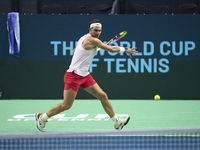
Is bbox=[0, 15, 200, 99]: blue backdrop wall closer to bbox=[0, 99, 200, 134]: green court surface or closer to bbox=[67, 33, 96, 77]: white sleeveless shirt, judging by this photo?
bbox=[0, 99, 200, 134]: green court surface

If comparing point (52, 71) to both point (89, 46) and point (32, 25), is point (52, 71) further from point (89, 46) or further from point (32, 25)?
point (89, 46)

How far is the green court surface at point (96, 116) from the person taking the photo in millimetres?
5055

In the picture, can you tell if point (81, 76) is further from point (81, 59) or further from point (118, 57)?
point (118, 57)

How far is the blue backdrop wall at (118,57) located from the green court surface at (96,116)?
0.49m

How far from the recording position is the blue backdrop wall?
29.2 ft

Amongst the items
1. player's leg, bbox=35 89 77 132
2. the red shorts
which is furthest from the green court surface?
the red shorts

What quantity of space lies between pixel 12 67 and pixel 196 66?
4.88 metres

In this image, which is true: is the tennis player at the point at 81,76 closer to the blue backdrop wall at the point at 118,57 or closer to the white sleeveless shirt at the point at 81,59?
the white sleeveless shirt at the point at 81,59

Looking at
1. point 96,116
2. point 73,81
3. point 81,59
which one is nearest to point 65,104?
point 73,81

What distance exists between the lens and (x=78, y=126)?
16.8ft

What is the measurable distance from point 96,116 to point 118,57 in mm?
3052

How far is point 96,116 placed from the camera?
617 cm

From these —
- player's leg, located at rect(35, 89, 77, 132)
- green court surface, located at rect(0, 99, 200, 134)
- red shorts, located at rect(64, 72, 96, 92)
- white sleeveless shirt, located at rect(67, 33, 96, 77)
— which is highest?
white sleeveless shirt, located at rect(67, 33, 96, 77)

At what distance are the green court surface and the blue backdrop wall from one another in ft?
1.61
